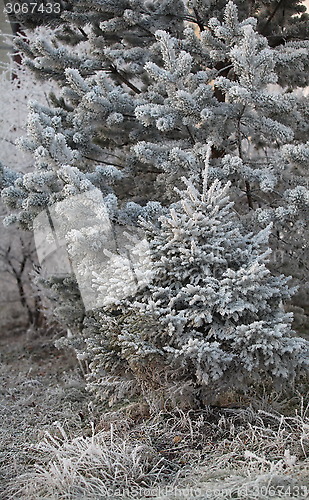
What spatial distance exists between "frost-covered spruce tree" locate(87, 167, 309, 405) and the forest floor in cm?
23

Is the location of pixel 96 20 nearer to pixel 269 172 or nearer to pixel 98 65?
pixel 98 65

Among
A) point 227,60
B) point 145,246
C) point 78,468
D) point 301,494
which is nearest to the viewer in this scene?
point 301,494

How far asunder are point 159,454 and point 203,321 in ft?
2.77

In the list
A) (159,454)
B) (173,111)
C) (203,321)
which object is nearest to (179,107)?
(173,111)

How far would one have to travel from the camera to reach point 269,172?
12.8 ft

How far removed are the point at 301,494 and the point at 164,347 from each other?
1.07 meters

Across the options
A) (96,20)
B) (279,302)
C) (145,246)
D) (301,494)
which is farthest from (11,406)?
(96,20)

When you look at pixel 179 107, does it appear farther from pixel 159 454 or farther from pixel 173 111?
pixel 159 454

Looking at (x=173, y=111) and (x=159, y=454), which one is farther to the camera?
(x=173, y=111)

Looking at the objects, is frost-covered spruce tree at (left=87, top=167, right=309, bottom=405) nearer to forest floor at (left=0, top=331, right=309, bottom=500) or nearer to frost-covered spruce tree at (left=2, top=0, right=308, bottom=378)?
forest floor at (left=0, top=331, right=309, bottom=500)

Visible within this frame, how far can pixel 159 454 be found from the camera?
3.04 metres

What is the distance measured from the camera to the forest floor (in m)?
2.60

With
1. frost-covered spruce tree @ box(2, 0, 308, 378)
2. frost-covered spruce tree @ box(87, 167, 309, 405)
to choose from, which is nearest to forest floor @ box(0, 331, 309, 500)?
frost-covered spruce tree @ box(87, 167, 309, 405)

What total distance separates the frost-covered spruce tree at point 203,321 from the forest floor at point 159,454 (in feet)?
0.76
